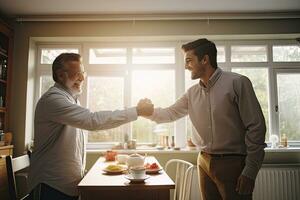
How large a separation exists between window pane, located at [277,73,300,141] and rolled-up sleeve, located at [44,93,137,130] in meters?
2.83

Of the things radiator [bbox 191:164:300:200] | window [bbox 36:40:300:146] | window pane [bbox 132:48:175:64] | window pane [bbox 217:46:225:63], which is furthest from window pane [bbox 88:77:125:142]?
window pane [bbox 217:46:225:63]

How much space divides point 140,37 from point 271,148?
7.46 feet

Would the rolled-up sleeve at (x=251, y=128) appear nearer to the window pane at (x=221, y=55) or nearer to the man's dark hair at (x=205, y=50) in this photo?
the man's dark hair at (x=205, y=50)

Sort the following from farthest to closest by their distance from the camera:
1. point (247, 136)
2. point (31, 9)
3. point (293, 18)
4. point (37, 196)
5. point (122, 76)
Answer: point (122, 76) → point (293, 18) → point (31, 9) → point (247, 136) → point (37, 196)

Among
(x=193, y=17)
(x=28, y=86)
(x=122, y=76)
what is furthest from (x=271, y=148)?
(x=28, y=86)

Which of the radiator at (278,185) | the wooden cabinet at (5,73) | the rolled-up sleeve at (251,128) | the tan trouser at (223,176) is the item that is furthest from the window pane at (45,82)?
the radiator at (278,185)

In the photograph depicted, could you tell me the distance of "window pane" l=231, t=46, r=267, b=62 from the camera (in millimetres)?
3654

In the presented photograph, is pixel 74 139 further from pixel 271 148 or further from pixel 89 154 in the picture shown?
pixel 271 148

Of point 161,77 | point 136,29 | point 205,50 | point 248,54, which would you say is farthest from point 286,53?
point 205,50

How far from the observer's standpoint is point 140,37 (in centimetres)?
346

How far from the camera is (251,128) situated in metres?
1.51

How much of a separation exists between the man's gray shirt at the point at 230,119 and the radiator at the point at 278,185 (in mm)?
1796

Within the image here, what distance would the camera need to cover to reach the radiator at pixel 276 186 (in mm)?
3096

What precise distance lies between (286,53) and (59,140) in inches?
136
